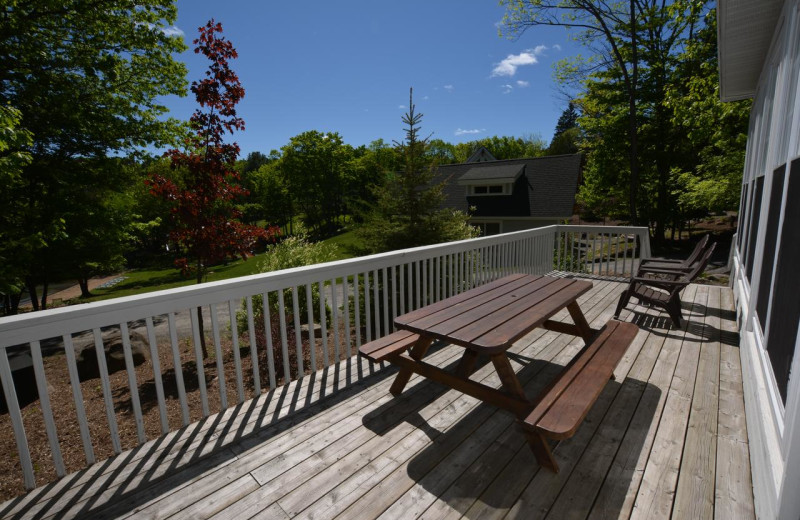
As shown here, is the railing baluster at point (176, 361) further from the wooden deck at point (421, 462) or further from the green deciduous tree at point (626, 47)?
the green deciduous tree at point (626, 47)

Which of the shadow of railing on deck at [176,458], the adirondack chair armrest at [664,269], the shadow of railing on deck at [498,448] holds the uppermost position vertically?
the adirondack chair armrest at [664,269]

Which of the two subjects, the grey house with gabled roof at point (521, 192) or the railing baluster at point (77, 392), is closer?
the railing baluster at point (77, 392)

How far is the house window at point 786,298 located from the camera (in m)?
1.66

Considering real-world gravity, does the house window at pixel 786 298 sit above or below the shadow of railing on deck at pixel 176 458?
above

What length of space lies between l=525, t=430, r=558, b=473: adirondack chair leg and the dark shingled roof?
1641cm

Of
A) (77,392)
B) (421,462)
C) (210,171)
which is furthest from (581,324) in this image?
(210,171)

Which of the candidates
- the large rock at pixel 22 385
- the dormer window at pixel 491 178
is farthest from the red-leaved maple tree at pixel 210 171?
the dormer window at pixel 491 178

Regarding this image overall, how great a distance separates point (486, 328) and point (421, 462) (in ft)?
2.83

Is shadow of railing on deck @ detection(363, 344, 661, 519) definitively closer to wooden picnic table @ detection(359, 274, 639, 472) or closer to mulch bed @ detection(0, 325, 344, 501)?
wooden picnic table @ detection(359, 274, 639, 472)

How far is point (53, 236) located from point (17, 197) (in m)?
1.12

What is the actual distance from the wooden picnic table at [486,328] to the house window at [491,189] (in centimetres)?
1756

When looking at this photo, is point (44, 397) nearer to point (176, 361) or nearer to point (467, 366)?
point (176, 361)

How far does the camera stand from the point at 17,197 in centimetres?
796

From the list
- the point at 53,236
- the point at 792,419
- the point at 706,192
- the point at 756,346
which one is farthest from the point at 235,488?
the point at 706,192
